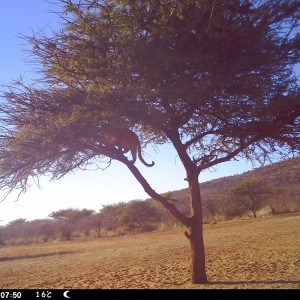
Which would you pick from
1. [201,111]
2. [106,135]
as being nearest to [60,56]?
[106,135]

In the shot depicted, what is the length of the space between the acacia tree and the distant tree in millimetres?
36388

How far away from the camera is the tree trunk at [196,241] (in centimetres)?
980

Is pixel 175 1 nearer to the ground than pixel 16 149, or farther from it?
farther from it

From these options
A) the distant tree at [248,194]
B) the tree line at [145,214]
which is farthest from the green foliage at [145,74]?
the distant tree at [248,194]

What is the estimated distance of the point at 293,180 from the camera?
68.9 metres

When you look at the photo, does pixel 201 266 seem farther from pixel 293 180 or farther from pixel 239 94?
pixel 293 180

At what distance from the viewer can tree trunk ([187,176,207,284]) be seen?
980 cm

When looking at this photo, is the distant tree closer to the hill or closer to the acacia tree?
the hill

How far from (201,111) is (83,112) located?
3377 mm

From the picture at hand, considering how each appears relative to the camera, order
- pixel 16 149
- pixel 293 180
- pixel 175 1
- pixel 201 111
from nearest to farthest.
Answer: pixel 16 149, pixel 175 1, pixel 201 111, pixel 293 180
